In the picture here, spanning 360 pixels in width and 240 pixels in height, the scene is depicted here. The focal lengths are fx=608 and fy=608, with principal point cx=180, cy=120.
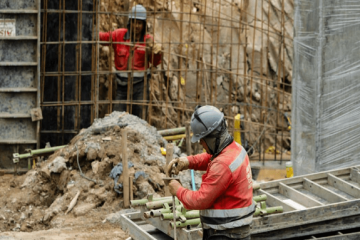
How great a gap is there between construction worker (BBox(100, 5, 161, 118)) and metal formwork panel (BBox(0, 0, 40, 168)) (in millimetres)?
1403

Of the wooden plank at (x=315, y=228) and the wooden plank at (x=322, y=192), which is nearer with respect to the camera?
the wooden plank at (x=315, y=228)

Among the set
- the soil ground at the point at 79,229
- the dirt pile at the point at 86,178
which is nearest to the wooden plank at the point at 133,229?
the soil ground at the point at 79,229

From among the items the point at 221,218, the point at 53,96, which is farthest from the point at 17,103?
the point at 221,218

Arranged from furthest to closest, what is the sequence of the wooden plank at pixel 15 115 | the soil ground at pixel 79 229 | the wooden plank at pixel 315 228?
the wooden plank at pixel 15 115 < the soil ground at pixel 79 229 < the wooden plank at pixel 315 228

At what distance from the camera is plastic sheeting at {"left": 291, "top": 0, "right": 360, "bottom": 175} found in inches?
381

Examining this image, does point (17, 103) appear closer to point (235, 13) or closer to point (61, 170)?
point (61, 170)

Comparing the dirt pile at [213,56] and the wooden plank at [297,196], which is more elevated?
the dirt pile at [213,56]

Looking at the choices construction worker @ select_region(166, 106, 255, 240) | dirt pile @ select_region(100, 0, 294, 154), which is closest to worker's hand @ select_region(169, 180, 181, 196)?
construction worker @ select_region(166, 106, 255, 240)

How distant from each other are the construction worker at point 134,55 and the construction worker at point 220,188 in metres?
6.47

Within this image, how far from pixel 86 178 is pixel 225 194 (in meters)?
4.87

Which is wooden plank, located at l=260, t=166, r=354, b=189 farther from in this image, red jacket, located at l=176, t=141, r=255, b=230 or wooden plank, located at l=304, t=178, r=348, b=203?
red jacket, located at l=176, t=141, r=255, b=230

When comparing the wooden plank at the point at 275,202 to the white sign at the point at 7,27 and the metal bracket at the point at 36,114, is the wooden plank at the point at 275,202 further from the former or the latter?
the white sign at the point at 7,27

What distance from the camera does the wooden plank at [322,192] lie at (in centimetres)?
731

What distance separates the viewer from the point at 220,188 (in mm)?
5012
